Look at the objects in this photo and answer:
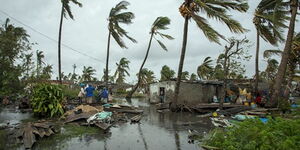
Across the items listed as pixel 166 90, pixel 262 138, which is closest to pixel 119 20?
pixel 166 90

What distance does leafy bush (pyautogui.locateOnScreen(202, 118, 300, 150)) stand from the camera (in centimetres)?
380

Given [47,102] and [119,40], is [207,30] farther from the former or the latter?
[119,40]

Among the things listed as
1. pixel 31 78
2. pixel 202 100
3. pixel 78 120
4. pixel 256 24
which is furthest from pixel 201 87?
pixel 31 78

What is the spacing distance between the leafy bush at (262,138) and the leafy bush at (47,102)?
8.87m

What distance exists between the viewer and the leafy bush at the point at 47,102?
427 inches

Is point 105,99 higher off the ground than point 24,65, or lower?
lower

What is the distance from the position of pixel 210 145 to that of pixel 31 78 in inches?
491

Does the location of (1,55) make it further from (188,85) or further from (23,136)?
(188,85)

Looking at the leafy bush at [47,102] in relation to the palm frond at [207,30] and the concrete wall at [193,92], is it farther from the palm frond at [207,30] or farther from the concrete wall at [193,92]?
the concrete wall at [193,92]

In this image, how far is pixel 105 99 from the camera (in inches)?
677

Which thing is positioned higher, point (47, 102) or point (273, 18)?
point (273, 18)

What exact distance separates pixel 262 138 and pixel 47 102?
10.5 m

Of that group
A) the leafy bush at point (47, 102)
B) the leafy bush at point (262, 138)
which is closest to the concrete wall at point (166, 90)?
the leafy bush at point (47, 102)

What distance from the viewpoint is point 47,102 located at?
11016 millimetres
